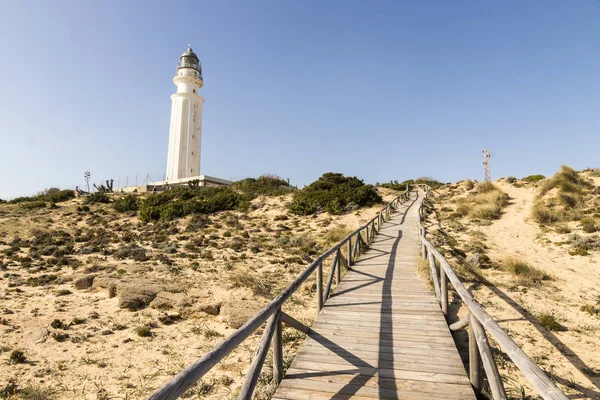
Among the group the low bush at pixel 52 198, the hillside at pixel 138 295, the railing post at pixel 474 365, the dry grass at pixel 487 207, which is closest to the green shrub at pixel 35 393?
the hillside at pixel 138 295

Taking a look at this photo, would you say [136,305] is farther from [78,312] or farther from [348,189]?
[348,189]

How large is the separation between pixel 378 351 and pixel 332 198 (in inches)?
846

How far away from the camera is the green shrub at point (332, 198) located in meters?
24.8

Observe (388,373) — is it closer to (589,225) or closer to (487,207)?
(589,225)

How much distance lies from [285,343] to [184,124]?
41391 mm

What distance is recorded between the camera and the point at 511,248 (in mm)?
13953

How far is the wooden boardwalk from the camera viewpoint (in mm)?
3799

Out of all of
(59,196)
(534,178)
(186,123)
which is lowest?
(59,196)

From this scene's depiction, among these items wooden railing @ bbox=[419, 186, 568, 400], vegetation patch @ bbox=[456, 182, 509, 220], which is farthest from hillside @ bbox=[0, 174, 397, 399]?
vegetation patch @ bbox=[456, 182, 509, 220]

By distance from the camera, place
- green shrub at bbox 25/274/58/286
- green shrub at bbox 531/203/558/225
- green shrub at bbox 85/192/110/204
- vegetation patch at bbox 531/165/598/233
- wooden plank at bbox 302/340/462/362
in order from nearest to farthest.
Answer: wooden plank at bbox 302/340/462/362, green shrub at bbox 25/274/58/286, vegetation patch at bbox 531/165/598/233, green shrub at bbox 531/203/558/225, green shrub at bbox 85/192/110/204

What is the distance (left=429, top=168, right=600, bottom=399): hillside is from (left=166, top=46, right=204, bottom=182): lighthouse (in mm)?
32691

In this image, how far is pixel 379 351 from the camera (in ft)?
15.6

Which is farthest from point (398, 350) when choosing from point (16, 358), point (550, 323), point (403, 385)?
point (16, 358)

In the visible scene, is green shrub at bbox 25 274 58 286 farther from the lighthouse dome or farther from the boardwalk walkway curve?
the lighthouse dome
